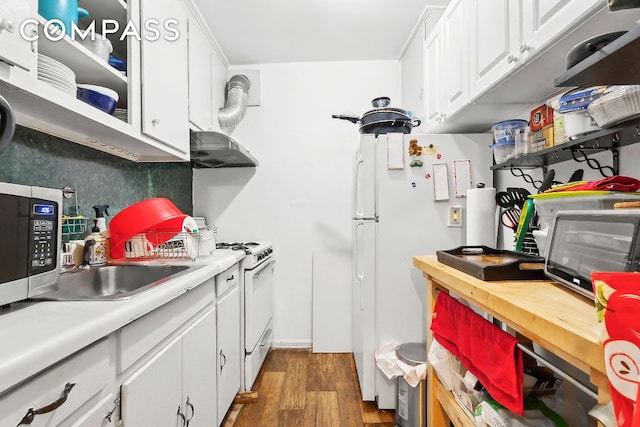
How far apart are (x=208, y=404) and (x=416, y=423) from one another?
1.04 m

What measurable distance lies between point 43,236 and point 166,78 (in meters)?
1.14

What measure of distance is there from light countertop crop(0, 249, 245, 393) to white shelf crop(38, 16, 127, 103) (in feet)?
2.97

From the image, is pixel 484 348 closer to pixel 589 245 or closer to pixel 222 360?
pixel 589 245

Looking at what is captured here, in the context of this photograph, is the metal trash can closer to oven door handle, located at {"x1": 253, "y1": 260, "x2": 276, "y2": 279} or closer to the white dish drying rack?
oven door handle, located at {"x1": 253, "y1": 260, "x2": 276, "y2": 279}

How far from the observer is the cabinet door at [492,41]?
1156mm

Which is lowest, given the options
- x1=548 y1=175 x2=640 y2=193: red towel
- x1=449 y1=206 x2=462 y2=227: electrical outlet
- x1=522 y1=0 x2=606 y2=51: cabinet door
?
x1=449 y1=206 x2=462 y2=227: electrical outlet

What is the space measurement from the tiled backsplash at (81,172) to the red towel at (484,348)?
1840mm

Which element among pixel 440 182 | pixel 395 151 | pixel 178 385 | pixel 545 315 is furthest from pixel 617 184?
pixel 178 385

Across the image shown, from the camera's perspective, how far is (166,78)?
1.68m

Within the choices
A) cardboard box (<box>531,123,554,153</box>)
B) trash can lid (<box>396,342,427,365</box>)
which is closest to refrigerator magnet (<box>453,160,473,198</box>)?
cardboard box (<box>531,123,554,153</box>)

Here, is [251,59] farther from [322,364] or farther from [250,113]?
[322,364]

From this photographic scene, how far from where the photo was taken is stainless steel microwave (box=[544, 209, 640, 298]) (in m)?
0.62

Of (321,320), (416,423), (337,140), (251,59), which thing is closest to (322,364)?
(321,320)

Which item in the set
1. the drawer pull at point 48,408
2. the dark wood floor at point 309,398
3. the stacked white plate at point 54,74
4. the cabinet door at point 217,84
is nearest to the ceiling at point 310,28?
the cabinet door at point 217,84
